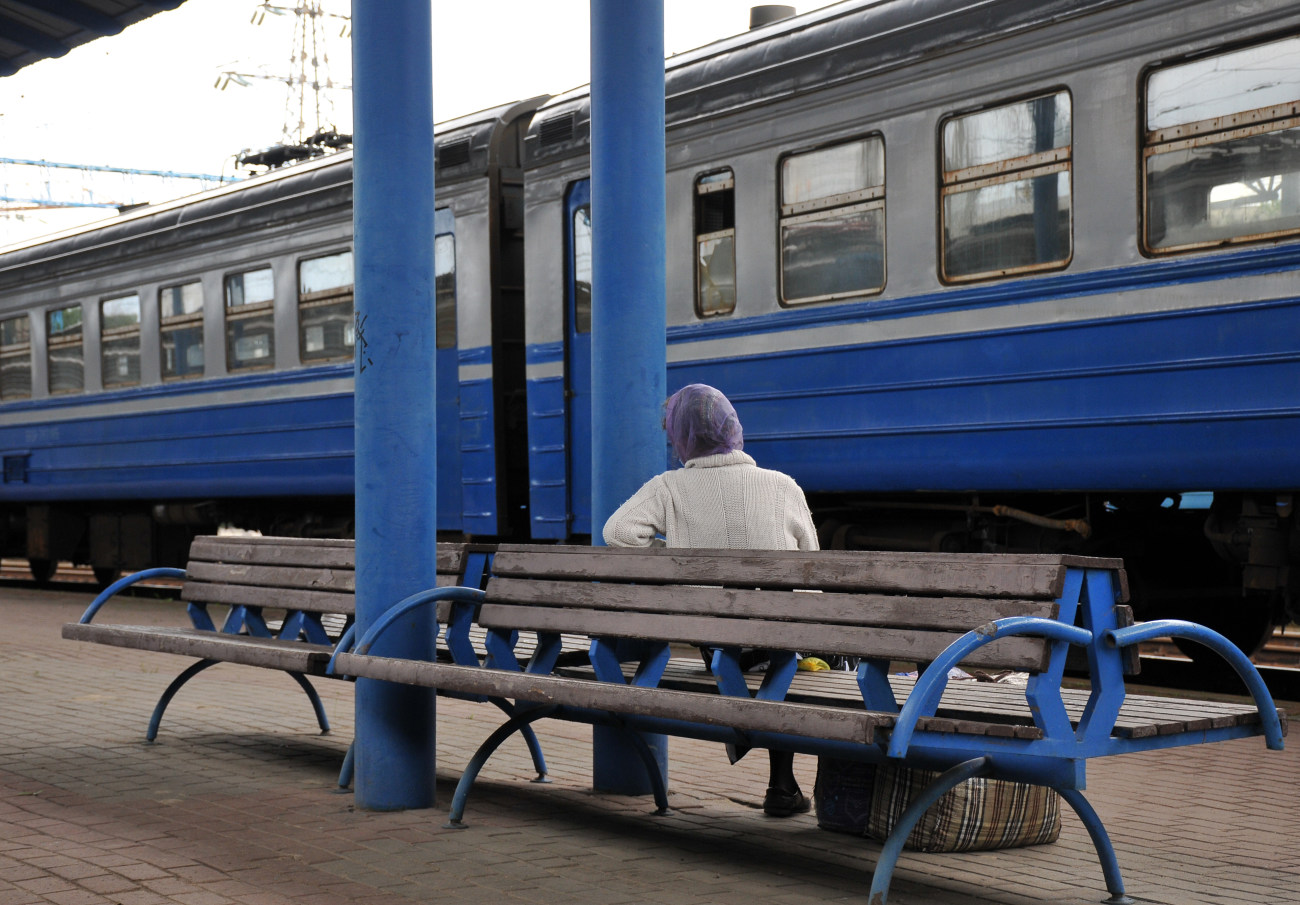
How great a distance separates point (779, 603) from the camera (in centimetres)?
441

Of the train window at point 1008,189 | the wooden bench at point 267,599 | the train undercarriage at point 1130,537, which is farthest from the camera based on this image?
the train undercarriage at point 1130,537

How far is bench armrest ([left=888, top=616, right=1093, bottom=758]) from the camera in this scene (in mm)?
3684

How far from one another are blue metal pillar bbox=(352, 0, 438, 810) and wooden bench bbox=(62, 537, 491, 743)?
1.02 feet

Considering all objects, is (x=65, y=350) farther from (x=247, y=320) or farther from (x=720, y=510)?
(x=720, y=510)

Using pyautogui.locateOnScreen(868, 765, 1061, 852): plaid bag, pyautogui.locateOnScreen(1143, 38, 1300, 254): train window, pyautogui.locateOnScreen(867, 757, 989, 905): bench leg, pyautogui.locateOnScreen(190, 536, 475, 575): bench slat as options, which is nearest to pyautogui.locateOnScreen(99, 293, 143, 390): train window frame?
pyautogui.locateOnScreen(190, 536, 475, 575): bench slat

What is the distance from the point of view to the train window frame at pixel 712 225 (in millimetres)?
9953

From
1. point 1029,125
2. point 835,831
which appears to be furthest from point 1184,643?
point 835,831

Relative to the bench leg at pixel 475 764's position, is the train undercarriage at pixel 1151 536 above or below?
above

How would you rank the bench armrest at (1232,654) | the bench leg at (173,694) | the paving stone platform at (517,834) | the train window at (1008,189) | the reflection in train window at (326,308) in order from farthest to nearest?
the reflection in train window at (326,308), the train window at (1008,189), the bench leg at (173,694), the paving stone platform at (517,834), the bench armrest at (1232,654)

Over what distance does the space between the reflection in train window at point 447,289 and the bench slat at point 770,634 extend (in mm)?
7072

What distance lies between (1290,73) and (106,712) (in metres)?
6.08

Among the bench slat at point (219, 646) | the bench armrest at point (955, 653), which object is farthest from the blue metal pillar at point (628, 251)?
the bench armrest at point (955, 653)

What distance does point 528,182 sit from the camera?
11477 mm

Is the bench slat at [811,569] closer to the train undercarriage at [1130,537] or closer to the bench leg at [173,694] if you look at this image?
the bench leg at [173,694]
